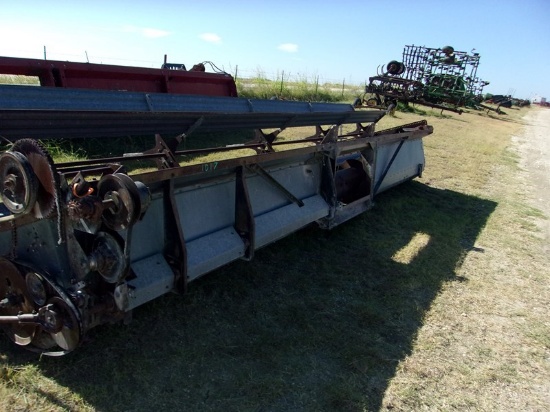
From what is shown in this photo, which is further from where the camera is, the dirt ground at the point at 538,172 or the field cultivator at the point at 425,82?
the field cultivator at the point at 425,82

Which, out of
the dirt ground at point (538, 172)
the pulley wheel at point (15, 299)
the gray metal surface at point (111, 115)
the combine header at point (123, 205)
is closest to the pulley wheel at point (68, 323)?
the combine header at point (123, 205)

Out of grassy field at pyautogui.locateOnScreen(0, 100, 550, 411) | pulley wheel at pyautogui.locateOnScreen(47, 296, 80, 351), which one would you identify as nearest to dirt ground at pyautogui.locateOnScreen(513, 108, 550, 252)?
grassy field at pyautogui.locateOnScreen(0, 100, 550, 411)

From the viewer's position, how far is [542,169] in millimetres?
10617

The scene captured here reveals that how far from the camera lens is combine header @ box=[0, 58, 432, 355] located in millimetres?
1941

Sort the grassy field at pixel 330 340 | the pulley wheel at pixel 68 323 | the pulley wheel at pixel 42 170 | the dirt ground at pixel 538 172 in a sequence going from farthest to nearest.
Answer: the dirt ground at pixel 538 172 → the grassy field at pixel 330 340 → the pulley wheel at pixel 68 323 → the pulley wheel at pixel 42 170

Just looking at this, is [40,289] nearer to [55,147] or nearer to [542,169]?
[55,147]

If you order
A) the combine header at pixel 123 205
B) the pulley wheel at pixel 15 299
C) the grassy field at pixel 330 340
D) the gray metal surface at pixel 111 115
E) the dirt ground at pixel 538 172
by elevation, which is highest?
the gray metal surface at pixel 111 115

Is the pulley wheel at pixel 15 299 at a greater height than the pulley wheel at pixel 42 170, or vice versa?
the pulley wheel at pixel 42 170

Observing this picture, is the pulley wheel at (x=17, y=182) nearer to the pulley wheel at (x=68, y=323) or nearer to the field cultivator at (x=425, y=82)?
the pulley wheel at (x=68, y=323)

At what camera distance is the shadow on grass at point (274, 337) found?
7.73 feet

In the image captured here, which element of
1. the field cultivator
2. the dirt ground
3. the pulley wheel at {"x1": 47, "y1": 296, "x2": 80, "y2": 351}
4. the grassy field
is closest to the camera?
the pulley wheel at {"x1": 47, "y1": 296, "x2": 80, "y2": 351}

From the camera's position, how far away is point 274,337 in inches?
113

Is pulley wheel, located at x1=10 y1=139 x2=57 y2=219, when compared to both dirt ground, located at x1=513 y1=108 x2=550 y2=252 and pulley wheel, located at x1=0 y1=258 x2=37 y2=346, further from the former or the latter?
dirt ground, located at x1=513 y1=108 x2=550 y2=252

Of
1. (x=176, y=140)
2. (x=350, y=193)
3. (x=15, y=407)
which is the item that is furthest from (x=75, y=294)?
(x=350, y=193)
